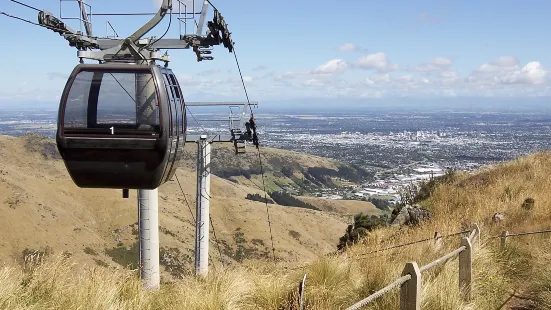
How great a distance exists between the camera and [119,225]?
189 feet

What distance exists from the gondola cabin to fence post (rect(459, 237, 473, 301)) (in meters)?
3.76

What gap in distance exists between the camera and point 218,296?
5.38m

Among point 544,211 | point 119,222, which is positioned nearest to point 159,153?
point 544,211

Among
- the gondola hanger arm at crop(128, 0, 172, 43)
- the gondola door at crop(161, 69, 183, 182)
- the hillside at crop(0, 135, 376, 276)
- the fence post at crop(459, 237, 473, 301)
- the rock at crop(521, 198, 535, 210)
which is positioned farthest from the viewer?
the hillside at crop(0, 135, 376, 276)

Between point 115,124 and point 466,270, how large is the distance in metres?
4.55

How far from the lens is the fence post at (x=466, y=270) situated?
566 cm

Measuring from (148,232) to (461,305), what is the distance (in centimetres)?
1158

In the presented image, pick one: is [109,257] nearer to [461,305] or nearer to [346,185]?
[461,305]

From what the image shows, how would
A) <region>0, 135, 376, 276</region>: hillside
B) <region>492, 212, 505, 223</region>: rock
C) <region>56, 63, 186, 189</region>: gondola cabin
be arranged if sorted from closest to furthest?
1. <region>56, 63, 186, 189</region>: gondola cabin
2. <region>492, 212, 505, 223</region>: rock
3. <region>0, 135, 376, 276</region>: hillside

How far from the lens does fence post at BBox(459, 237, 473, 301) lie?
566cm

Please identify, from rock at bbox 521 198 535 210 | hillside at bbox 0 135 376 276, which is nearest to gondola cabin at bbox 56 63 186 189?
rock at bbox 521 198 535 210

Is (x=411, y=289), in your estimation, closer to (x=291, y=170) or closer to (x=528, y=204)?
(x=528, y=204)

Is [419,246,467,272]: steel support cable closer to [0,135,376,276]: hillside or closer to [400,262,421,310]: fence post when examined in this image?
[400,262,421,310]: fence post

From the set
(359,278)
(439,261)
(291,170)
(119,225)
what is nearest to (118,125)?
(359,278)
